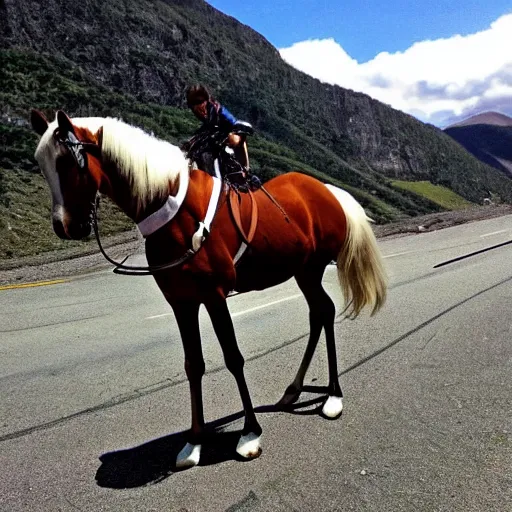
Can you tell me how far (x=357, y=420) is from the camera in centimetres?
382

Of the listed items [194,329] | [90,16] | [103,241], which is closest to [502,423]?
[194,329]

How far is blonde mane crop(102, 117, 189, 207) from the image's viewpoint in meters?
3.04

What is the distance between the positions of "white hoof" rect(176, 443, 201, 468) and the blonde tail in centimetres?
198

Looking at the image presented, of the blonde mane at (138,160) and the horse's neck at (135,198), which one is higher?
the blonde mane at (138,160)

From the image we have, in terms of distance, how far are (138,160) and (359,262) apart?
7.49ft

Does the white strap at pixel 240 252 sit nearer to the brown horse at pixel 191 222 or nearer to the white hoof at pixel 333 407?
the brown horse at pixel 191 222

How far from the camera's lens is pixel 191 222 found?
128 inches

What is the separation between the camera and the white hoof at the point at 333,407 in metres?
3.88

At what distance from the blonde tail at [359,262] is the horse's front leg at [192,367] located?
64.1 inches

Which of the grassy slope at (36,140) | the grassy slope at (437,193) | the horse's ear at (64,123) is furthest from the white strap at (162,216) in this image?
the grassy slope at (437,193)

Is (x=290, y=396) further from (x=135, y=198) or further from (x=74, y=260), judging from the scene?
(x=74, y=260)

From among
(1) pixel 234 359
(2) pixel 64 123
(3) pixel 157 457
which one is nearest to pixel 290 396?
(1) pixel 234 359

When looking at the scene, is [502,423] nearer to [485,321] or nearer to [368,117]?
[485,321]

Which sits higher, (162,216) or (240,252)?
(162,216)
